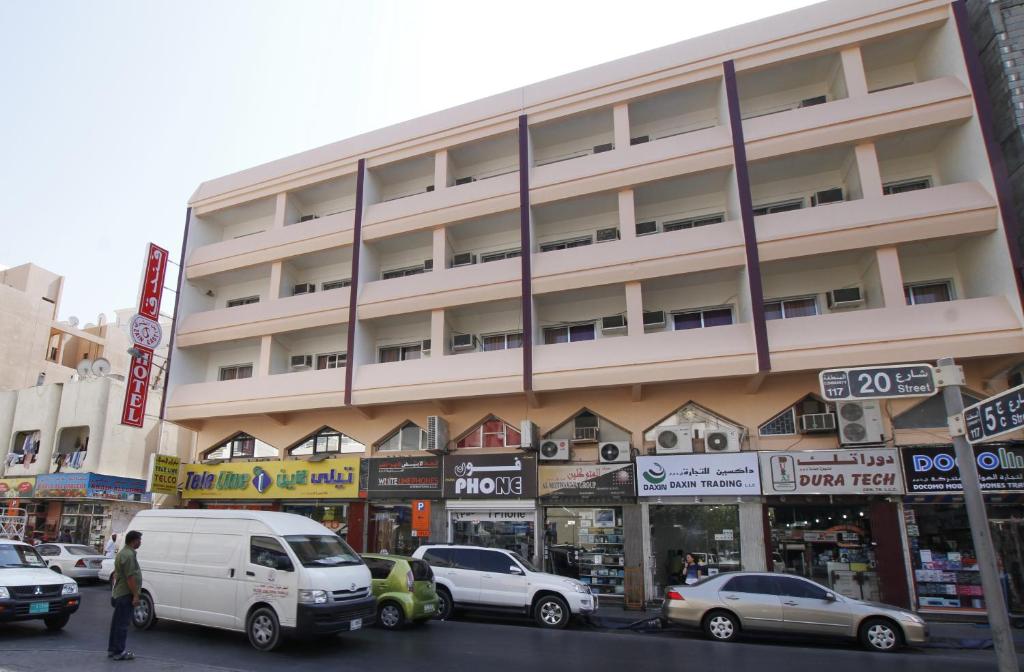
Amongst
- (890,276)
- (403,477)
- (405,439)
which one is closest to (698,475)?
(890,276)

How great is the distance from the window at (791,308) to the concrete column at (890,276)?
2204 millimetres

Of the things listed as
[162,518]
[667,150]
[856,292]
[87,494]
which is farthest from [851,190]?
[87,494]

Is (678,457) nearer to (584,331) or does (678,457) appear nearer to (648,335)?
(648,335)

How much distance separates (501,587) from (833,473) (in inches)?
342

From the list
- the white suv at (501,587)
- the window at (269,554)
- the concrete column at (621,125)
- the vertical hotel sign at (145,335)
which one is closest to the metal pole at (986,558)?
the white suv at (501,587)

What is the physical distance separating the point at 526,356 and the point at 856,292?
9097mm

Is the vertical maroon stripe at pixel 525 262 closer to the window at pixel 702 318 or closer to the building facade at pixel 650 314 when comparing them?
the building facade at pixel 650 314

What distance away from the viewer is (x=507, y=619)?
14273 millimetres

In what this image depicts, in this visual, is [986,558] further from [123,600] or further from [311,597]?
[123,600]

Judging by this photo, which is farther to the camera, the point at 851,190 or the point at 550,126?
the point at 550,126

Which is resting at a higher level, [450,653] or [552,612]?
[552,612]

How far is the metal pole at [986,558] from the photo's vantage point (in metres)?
5.92

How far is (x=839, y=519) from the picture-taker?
1582cm

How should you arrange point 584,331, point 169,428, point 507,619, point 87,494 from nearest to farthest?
point 507,619
point 584,331
point 87,494
point 169,428
